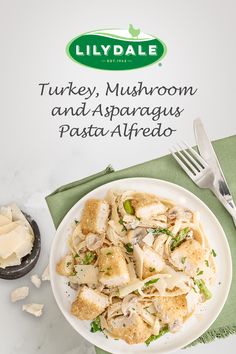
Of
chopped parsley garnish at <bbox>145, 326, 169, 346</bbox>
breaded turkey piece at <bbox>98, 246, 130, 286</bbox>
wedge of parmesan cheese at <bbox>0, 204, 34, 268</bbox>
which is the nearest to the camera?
breaded turkey piece at <bbox>98, 246, 130, 286</bbox>

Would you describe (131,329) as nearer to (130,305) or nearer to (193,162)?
(130,305)

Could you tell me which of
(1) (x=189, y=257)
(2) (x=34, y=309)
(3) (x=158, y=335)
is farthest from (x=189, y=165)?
(2) (x=34, y=309)

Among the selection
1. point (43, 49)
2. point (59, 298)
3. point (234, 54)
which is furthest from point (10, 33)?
point (59, 298)

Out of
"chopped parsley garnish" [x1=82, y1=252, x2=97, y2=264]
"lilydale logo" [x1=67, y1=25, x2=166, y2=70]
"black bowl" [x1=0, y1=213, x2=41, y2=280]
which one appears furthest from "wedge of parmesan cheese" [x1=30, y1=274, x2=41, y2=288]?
"lilydale logo" [x1=67, y1=25, x2=166, y2=70]

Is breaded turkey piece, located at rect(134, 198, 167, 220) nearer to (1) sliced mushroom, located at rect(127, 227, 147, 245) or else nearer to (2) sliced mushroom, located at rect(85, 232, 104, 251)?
(1) sliced mushroom, located at rect(127, 227, 147, 245)

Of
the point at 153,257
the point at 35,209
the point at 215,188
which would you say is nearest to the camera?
the point at 153,257

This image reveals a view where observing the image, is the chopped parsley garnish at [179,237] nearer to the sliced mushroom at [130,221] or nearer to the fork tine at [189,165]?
the sliced mushroom at [130,221]

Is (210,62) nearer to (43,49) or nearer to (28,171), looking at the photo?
(43,49)

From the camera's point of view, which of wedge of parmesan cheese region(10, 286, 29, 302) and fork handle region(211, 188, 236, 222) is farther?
wedge of parmesan cheese region(10, 286, 29, 302)
